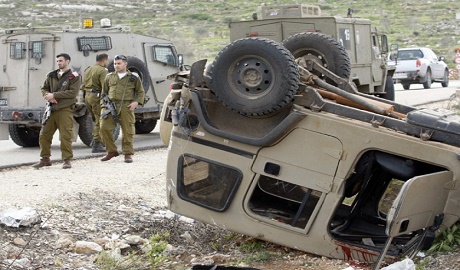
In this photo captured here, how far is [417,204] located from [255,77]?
1.63 metres

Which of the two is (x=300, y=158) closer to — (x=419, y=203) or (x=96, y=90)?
(x=419, y=203)

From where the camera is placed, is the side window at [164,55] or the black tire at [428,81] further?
the black tire at [428,81]

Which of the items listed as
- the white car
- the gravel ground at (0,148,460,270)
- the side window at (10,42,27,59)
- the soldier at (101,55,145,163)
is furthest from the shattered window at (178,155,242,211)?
the white car

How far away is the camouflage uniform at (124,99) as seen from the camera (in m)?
13.5

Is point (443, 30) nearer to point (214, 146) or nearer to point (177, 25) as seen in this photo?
point (177, 25)

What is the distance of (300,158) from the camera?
741 centimetres

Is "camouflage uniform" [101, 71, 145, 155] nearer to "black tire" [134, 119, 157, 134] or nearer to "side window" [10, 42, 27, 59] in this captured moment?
"side window" [10, 42, 27, 59]

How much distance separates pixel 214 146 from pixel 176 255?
3.75ft

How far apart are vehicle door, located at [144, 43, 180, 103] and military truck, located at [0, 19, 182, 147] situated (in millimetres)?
225

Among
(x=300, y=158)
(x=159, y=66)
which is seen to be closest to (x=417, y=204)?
(x=300, y=158)

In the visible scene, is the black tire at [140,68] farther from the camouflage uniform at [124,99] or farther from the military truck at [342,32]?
the camouflage uniform at [124,99]

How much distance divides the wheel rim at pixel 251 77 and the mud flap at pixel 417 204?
1408mm

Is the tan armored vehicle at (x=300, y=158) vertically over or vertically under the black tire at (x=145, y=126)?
over

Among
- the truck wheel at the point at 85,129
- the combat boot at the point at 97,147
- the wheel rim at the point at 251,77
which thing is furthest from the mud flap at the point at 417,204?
the truck wheel at the point at 85,129
